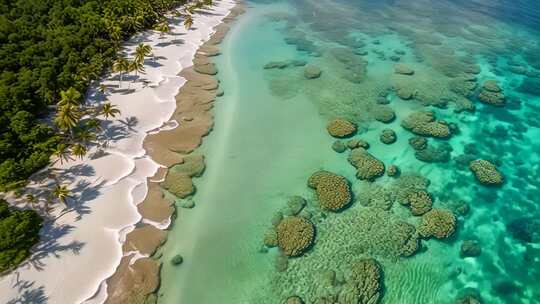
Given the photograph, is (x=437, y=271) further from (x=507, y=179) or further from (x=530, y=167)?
(x=530, y=167)

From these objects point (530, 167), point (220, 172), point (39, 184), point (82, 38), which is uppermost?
point (82, 38)

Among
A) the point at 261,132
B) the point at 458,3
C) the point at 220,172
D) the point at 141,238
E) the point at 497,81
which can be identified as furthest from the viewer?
the point at 458,3

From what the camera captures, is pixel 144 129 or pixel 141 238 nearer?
pixel 141 238

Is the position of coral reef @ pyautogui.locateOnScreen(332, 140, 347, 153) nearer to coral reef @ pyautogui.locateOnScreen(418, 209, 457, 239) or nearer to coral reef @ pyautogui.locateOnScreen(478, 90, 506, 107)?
coral reef @ pyautogui.locateOnScreen(418, 209, 457, 239)

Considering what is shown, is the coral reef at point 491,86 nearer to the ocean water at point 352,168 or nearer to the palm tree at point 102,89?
the ocean water at point 352,168

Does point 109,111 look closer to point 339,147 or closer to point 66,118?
point 66,118

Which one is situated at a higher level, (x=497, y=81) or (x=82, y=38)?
(x=82, y=38)

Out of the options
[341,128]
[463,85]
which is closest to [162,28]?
[341,128]

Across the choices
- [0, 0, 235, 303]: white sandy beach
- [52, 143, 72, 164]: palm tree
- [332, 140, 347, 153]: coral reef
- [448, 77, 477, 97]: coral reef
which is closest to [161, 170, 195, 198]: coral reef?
[0, 0, 235, 303]: white sandy beach

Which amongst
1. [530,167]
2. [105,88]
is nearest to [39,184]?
[105,88]

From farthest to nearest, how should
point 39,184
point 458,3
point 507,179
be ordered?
point 458,3
point 507,179
point 39,184
